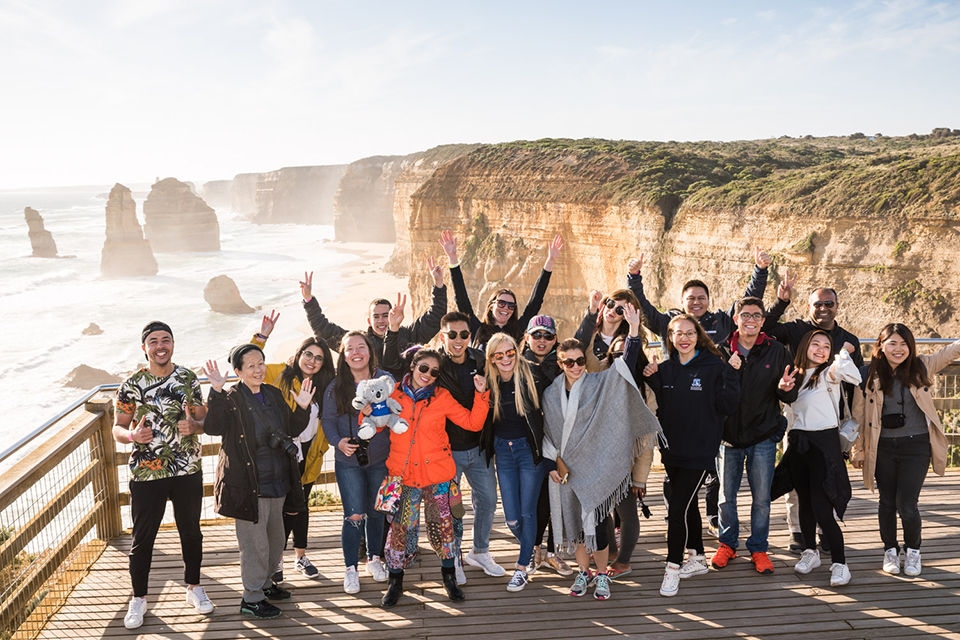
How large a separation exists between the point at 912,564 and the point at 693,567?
5.37 feet

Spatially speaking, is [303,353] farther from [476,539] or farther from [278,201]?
[278,201]

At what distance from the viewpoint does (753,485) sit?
5270 mm

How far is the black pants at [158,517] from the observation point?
4700 millimetres

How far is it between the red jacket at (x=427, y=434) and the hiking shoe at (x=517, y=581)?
0.91m

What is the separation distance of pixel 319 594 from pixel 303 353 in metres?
1.80

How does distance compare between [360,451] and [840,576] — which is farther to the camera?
[840,576]

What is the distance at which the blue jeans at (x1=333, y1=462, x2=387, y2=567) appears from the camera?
496 cm

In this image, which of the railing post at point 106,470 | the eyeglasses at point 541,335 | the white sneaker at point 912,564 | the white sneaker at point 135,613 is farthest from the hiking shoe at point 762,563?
the railing post at point 106,470

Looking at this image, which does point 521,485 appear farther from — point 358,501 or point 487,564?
point 358,501

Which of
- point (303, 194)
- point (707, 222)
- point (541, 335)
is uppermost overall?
point (303, 194)

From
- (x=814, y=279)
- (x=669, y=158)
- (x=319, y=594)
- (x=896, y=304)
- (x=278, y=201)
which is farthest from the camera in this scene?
(x=278, y=201)

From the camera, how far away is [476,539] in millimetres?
5293

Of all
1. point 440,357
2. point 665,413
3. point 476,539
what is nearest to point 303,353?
point 440,357

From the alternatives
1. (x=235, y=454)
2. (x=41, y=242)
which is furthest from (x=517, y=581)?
(x=41, y=242)
